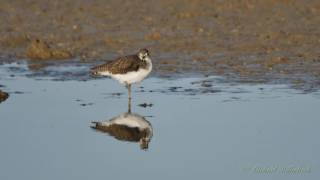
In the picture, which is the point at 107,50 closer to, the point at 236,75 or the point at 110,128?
the point at 236,75

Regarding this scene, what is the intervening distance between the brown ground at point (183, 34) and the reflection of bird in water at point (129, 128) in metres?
3.51

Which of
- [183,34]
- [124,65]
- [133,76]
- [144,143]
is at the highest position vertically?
[183,34]

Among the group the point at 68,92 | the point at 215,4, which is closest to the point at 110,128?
the point at 68,92

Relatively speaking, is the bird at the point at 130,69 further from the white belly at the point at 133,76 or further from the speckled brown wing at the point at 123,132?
the speckled brown wing at the point at 123,132

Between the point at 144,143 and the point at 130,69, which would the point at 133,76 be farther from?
the point at 144,143

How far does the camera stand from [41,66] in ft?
59.0

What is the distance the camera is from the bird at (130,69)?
49.1ft

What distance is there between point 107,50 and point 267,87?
15.4 feet

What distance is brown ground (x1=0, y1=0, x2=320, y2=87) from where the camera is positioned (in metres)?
17.4

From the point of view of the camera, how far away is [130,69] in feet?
49.1

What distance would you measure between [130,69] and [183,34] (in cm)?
528

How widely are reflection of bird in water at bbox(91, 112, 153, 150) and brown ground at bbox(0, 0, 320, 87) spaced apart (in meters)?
3.51

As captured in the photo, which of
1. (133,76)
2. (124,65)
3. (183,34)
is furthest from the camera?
(183,34)

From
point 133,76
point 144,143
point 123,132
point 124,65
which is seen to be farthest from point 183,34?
point 144,143
